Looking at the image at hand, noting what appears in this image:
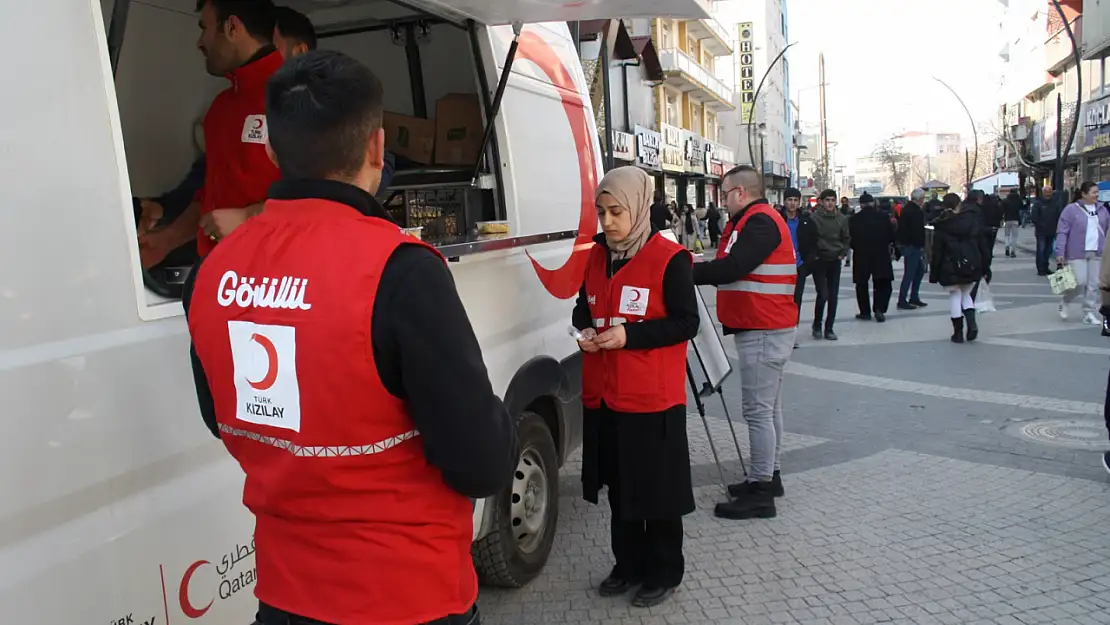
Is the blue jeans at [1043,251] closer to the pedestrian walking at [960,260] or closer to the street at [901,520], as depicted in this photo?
the pedestrian walking at [960,260]

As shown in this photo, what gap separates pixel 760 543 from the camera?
14.6 feet

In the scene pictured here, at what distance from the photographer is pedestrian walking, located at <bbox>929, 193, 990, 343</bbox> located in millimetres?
9758

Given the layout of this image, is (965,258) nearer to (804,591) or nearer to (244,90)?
(804,591)

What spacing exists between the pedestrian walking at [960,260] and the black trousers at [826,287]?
1226 millimetres

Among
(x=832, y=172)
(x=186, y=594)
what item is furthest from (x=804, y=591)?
(x=832, y=172)

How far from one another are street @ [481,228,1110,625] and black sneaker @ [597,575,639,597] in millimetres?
44

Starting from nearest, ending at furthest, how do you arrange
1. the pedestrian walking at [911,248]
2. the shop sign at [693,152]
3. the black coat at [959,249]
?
the black coat at [959,249] → the pedestrian walking at [911,248] → the shop sign at [693,152]

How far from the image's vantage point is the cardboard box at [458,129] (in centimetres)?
424

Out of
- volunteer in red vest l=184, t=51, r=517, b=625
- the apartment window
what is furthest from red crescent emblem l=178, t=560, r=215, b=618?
the apartment window

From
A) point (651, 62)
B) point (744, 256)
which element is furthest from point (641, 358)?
point (651, 62)

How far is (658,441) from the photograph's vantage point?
11.7ft

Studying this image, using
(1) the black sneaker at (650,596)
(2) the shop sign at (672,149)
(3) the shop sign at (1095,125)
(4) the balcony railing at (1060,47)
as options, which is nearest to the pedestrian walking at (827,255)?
(1) the black sneaker at (650,596)

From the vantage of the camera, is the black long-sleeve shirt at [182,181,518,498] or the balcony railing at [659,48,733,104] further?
the balcony railing at [659,48,733,104]

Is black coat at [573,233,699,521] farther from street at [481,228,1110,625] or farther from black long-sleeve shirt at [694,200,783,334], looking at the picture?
black long-sleeve shirt at [694,200,783,334]
